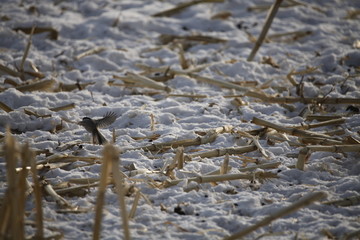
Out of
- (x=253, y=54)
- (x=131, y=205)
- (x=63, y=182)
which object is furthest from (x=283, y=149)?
(x=253, y=54)

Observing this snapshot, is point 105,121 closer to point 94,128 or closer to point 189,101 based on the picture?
point 94,128

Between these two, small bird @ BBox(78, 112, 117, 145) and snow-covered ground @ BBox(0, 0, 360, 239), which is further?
small bird @ BBox(78, 112, 117, 145)

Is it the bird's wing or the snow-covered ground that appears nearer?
the snow-covered ground

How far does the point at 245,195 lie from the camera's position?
249 cm

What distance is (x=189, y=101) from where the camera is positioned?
13.0 ft

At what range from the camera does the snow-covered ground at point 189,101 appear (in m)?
2.30

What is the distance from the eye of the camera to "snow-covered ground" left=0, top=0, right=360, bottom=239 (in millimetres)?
2303

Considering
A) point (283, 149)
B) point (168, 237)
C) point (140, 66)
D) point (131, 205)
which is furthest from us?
point (140, 66)

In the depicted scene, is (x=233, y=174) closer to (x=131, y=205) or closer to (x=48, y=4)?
(x=131, y=205)

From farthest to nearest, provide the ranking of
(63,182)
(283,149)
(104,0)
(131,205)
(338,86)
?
(104,0), (338,86), (283,149), (63,182), (131,205)

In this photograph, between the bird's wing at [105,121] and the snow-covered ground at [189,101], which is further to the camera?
the bird's wing at [105,121]

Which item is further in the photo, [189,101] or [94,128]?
[189,101]

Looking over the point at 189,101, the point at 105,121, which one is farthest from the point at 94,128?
the point at 189,101

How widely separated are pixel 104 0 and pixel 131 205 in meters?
4.37
